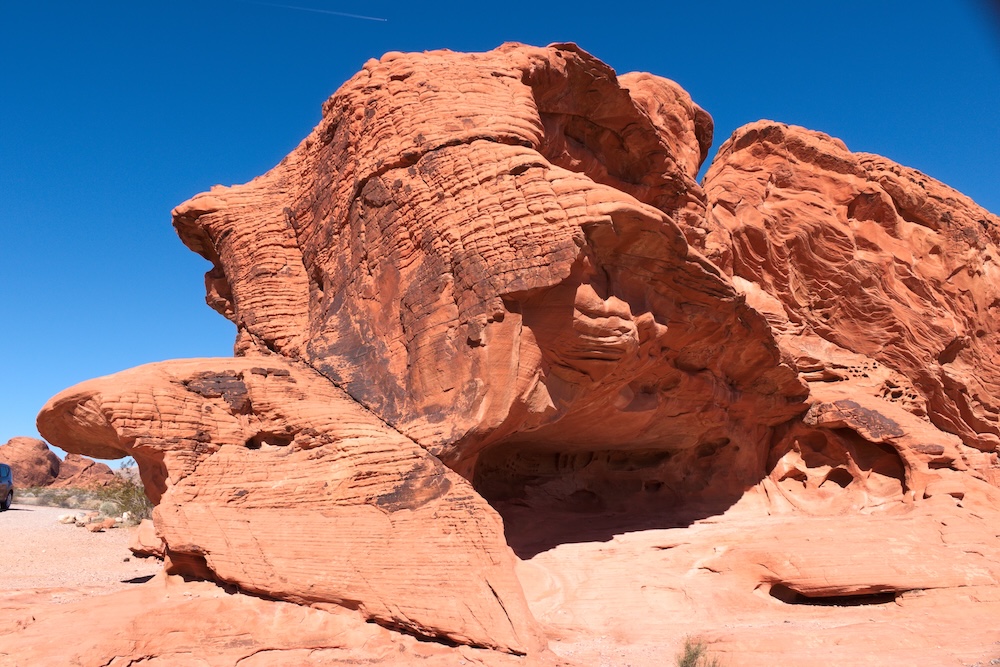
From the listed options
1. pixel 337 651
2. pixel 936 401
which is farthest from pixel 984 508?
pixel 337 651

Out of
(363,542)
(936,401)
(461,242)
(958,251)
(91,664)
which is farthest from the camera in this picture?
(958,251)

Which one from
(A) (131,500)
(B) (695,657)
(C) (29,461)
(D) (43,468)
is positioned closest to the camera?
(B) (695,657)

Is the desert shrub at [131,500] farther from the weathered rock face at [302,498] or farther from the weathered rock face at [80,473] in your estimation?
the weathered rock face at [80,473]

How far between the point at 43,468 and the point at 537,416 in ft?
127

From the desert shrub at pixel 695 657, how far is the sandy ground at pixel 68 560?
595cm

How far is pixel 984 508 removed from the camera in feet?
31.4

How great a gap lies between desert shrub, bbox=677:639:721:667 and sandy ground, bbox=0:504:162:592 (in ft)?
19.5

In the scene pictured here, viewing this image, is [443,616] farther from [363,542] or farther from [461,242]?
[461,242]

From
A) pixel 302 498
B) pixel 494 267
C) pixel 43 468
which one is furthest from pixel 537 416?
pixel 43 468

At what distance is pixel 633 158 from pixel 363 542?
6.50 meters

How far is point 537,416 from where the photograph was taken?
285 inches

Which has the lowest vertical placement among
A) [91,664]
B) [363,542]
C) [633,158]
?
[91,664]

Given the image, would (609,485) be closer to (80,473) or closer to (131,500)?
(131,500)

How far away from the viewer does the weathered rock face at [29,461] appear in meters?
36.2
